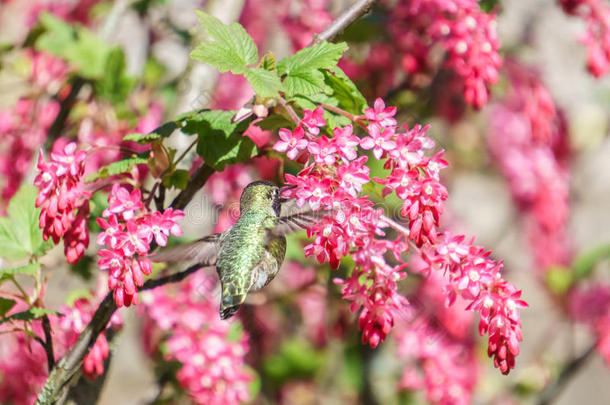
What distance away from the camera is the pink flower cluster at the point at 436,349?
260 cm

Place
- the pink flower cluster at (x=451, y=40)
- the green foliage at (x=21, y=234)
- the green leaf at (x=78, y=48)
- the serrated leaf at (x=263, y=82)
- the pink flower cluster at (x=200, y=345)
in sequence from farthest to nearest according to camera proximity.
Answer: the green leaf at (x=78, y=48), the pink flower cluster at (x=200, y=345), the pink flower cluster at (x=451, y=40), the green foliage at (x=21, y=234), the serrated leaf at (x=263, y=82)

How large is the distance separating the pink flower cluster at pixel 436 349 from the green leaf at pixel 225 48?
1.27 meters

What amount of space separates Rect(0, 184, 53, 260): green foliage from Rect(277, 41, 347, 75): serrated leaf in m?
0.75

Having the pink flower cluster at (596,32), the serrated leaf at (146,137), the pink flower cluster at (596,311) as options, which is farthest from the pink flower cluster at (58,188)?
the pink flower cluster at (596,311)

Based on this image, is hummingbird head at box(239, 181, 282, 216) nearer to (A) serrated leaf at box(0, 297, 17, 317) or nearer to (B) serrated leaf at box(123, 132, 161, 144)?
(B) serrated leaf at box(123, 132, 161, 144)

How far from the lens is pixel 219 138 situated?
54.7 inches

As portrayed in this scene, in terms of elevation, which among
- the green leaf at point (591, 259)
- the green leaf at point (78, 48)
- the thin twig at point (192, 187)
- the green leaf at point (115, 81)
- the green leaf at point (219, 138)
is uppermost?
the green leaf at point (219, 138)

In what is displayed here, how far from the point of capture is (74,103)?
245cm

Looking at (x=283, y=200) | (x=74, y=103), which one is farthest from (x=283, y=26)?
(x=283, y=200)

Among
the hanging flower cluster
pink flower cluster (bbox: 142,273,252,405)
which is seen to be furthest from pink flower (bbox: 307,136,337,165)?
pink flower cluster (bbox: 142,273,252,405)

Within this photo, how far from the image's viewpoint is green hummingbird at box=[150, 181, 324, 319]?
1444 millimetres

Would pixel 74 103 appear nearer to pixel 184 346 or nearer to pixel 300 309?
pixel 184 346

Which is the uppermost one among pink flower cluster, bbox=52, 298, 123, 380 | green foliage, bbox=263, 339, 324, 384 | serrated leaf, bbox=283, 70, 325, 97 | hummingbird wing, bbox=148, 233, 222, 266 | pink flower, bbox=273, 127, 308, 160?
serrated leaf, bbox=283, 70, 325, 97

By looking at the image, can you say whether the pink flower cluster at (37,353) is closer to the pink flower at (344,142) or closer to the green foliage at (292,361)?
the pink flower at (344,142)
